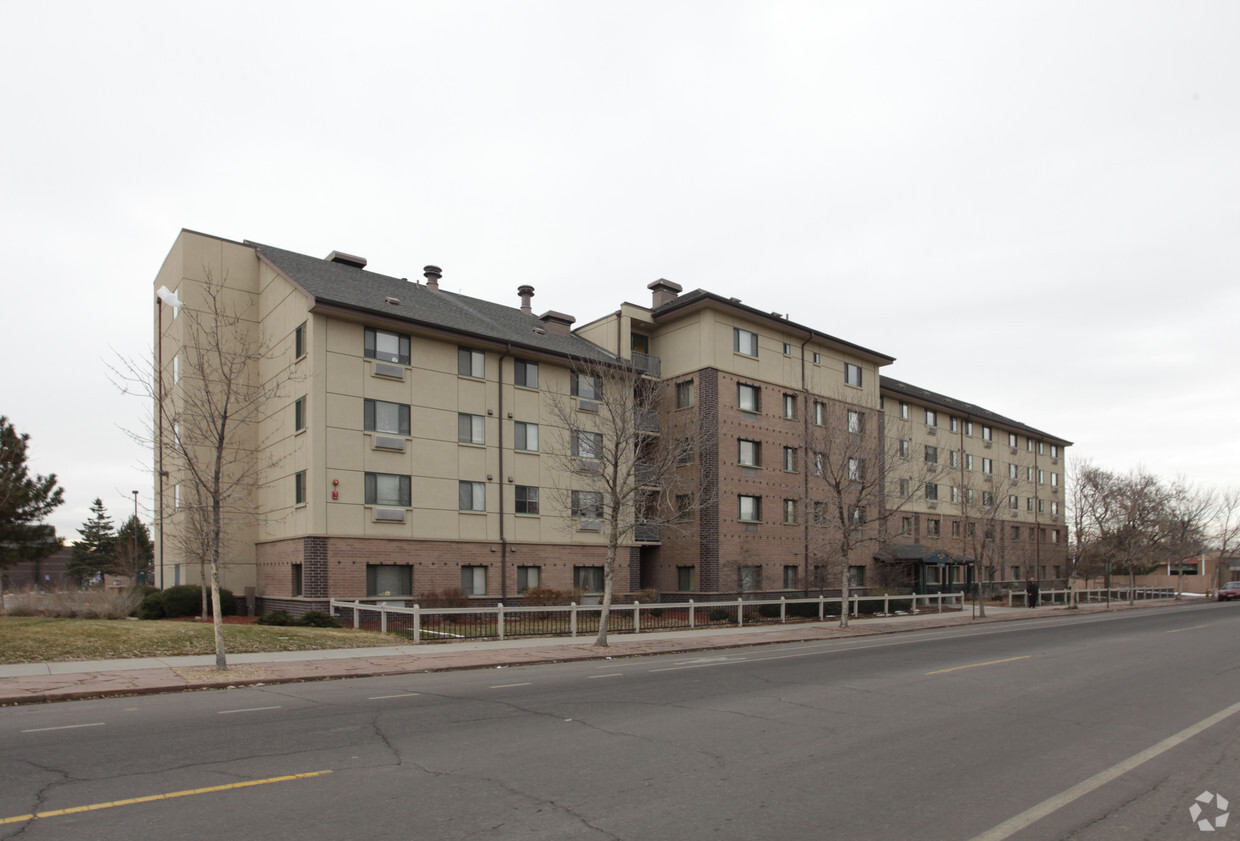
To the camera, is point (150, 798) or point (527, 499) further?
point (527, 499)

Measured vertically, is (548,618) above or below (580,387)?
below

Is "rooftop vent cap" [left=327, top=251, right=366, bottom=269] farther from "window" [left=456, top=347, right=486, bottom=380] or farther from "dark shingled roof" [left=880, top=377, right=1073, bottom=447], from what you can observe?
"dark shingled roof" [left=880, top=377, right=1073, bottom=447]

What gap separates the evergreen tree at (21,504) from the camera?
148 feet

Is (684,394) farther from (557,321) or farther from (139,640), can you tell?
(139,640)

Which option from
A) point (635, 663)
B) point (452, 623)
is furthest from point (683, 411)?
point (635, 663)

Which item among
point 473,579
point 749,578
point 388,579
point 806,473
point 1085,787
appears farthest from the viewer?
point 806,473

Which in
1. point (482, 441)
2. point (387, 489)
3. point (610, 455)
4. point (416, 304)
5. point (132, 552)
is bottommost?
point (132, 552)

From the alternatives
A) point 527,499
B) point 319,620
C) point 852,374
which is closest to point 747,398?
point 852,374

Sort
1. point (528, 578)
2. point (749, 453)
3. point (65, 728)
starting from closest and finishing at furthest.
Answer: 1. point (65, 728)
2. point (528, 578)
3. point (749, 453)

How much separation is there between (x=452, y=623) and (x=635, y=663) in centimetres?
875

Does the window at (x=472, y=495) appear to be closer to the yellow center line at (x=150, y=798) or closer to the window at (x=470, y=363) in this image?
the window at (x=470, y=363)

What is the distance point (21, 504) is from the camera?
46406 mm

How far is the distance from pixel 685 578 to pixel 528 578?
7.81 meters

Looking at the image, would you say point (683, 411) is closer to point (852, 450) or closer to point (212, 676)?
point (852, 450)
